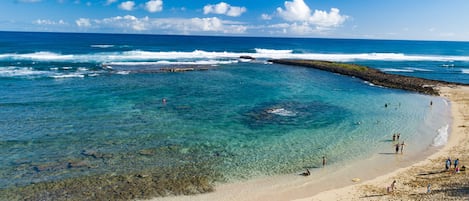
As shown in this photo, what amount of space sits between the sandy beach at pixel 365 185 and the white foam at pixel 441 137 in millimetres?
2892

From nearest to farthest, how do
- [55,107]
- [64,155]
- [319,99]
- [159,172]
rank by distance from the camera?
[159,172], [64,155], [55,107], [319,99]

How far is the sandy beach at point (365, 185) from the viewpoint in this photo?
20.1 meters

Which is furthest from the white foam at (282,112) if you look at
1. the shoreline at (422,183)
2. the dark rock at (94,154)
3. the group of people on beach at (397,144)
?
the dark rock at (94,154)

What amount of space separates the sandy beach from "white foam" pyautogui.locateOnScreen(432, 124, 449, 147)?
9.49 feet

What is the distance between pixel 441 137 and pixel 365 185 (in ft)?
46.0

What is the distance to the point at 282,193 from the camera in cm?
2083

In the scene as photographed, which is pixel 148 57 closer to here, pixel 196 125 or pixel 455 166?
pixel 196 125

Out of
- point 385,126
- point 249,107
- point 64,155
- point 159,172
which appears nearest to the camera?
point 159,172

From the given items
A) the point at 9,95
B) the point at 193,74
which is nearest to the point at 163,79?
the point at 193,74

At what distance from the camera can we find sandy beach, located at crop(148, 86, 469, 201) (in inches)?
790

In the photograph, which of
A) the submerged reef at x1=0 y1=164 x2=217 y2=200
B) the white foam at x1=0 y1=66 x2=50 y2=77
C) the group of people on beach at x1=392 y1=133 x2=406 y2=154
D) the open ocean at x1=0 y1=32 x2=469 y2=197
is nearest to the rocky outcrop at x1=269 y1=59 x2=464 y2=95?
the open ocean at x1=0 y1=32 x2=469 y2=197

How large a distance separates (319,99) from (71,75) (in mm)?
41979

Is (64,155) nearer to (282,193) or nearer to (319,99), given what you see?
(282,193)

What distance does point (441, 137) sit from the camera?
31000mm
